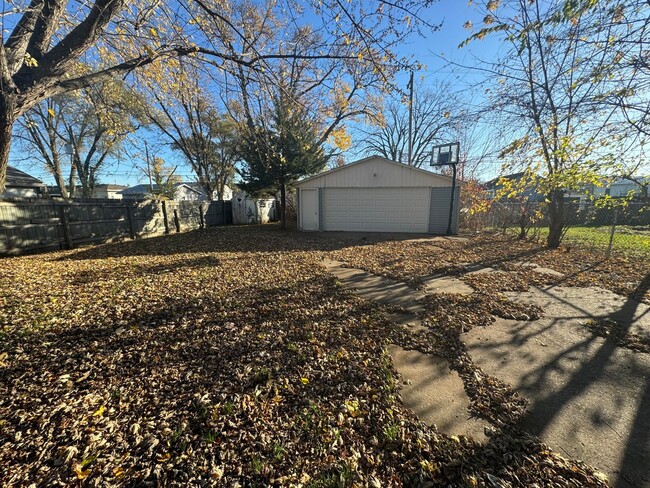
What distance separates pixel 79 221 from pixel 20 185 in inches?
324

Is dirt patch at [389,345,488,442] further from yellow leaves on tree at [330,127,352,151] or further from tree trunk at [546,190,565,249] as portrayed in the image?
yellow leaves on tree at [330,127,352,151]

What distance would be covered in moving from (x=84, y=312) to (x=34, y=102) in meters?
3.02

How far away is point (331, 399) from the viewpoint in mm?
2211

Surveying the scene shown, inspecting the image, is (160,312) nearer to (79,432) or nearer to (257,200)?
(79,432)

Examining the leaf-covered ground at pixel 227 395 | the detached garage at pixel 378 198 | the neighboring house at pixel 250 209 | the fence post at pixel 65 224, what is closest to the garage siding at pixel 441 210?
the detached garage at pixel 378 198

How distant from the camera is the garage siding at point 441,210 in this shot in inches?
468

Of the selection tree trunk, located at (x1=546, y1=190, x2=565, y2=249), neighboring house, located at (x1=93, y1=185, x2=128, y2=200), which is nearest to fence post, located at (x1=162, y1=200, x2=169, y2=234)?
tree trunk, located at (x1=546, y1=190, x2=565, y2=249)

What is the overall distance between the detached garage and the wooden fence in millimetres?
6257

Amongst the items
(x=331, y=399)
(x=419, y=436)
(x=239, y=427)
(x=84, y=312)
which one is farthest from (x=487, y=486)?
(x=84, y=312)

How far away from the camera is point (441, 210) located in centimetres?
1205

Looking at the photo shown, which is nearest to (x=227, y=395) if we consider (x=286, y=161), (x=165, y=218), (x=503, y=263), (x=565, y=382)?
(x=565, y=382)

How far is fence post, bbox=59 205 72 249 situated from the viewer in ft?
25.5

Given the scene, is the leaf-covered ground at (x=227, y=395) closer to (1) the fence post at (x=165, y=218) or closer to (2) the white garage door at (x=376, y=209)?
(1) the fence post at (x=165, y=218)

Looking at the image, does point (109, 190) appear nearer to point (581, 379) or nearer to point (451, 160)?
point (451, 160)
